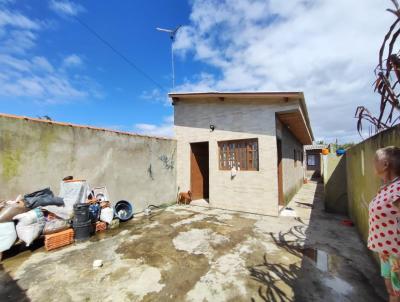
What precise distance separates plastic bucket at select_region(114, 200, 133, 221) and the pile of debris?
1.32 feet

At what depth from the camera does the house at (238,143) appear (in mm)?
6465

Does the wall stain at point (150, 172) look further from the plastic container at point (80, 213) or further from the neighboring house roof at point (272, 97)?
the neighboring house roof at point (272, 97)

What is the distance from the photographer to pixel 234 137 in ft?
23.9

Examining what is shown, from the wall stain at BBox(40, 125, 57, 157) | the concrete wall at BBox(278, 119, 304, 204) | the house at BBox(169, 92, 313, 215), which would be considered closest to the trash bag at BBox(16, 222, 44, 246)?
the wall stain at BBox(40, 125, 57, 157)

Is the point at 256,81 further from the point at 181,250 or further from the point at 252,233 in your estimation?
the point at 181,250

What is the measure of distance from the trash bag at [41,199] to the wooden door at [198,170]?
501 centimetres

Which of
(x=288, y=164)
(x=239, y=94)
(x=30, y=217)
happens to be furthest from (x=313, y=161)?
(x=30, y=217)

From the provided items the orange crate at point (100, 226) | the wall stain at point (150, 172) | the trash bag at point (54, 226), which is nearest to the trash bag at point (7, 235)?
the trash bag at point (54, 226)

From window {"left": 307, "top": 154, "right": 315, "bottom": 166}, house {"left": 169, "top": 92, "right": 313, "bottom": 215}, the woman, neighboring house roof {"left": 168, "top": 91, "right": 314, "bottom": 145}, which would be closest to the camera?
the woman

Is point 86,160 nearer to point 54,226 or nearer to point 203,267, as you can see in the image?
point 54,226

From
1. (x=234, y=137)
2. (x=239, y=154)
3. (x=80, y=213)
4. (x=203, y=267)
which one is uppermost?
(x=234, y=137)

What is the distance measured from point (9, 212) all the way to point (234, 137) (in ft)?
A: 20.7

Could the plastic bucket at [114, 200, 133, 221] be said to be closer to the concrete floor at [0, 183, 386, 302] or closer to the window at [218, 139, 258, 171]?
the concrete floor at [0, 183, 386, 302]

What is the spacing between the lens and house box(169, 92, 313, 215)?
6.46 m
